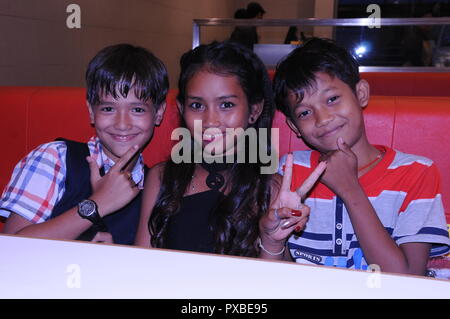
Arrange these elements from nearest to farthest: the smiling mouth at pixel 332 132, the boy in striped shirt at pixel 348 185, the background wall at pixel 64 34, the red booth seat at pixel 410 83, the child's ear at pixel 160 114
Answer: the boy in striped shirt at pixel 348 185 → the smiling mouth at pixel 332 132 → the child's ear at pixel 160 114 → the red booth seat at pixel 410 83 → the background wall at pixel 64 34

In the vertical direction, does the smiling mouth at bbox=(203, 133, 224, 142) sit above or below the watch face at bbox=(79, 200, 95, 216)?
above

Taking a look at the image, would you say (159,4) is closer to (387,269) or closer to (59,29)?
(59,29)

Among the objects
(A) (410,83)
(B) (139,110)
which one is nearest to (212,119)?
(B) (139,110)

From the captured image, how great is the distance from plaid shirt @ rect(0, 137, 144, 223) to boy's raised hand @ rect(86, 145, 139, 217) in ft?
0.49

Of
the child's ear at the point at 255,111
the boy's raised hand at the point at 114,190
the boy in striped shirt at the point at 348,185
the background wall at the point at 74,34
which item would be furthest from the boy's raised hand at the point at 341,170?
the background wall at the point at 74,34

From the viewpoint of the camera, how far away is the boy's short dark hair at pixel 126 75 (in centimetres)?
141

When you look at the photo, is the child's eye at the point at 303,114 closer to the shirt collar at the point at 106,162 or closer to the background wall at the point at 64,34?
the shirt collar at the point at 106,162

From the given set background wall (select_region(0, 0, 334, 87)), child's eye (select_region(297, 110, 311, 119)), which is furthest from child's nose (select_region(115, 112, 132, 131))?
background wall (select_region(0, 0, 334, 87))

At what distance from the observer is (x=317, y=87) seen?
128 cm

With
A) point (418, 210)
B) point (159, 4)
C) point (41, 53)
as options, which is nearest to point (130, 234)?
point (418, 210)

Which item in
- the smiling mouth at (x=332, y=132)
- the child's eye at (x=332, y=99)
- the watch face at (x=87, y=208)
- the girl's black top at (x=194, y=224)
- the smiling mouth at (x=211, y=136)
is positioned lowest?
the girl's black top at (x=194, y=224)

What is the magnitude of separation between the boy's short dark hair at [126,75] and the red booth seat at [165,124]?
4.5 inches

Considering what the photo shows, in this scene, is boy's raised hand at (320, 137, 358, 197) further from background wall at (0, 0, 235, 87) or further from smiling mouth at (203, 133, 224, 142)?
background wall at (0, 0, 235, 87)

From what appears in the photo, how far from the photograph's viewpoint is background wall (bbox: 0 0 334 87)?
3381 mm
